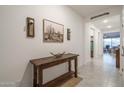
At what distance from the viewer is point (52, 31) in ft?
10.9

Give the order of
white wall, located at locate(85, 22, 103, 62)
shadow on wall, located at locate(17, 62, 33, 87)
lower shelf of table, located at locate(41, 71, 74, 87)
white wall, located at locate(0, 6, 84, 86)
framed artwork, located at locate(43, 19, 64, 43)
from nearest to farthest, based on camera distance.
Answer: white wall, located at locate(0, 6, 84, 86), shadow on wall, located at locate(17, 62, 33, 87), lower shelf of table, located at locate(41, 71, 74, 87), framed artwork, located at locate(43, 19, 64, 43), white wall, located at locate(85, 22, 103, 62)

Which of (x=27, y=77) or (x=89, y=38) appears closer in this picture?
(x=27, y=77)

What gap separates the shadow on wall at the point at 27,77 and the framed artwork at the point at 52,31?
2.79 feet

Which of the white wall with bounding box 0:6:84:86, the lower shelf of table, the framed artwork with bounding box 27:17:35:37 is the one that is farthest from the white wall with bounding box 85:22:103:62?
the framed artwork with bounding box 27:17:35:37

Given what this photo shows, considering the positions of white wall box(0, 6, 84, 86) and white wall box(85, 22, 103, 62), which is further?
white wall box(85, 22, 103, 62)

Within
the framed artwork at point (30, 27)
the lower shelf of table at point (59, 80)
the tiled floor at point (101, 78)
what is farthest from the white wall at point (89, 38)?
the framed artwork at point (30, 27)

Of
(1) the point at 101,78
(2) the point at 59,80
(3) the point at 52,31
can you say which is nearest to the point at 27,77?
(2) the point at 59,80

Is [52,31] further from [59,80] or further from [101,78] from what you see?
[101,78]

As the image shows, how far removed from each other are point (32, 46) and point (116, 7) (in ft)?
11.9

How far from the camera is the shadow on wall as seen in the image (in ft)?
8.05

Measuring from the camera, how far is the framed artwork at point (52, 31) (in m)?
3.06

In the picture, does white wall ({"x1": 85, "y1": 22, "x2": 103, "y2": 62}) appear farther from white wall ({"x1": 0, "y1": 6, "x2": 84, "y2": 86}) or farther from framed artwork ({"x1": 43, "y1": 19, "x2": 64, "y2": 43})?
white wall ({"x1": 0, "y1": 6, "x2": 84, "y2": 86})

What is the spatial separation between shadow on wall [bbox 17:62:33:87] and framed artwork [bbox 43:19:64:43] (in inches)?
33.5

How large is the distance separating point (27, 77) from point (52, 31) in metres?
1.48
